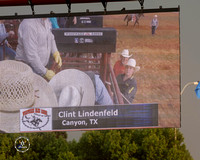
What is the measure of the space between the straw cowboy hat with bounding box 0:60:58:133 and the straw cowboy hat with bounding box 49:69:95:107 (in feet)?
0.66

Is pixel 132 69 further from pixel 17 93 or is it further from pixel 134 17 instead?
pixel 17 93

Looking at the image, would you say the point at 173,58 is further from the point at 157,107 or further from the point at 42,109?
the point at 42,109

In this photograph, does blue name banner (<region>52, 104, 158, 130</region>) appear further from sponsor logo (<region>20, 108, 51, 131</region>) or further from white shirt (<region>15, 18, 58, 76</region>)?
white shirt (<region>15, 18, 58, 76</region>)

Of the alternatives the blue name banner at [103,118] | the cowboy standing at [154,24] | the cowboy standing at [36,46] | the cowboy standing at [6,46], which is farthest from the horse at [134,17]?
the cowboy standing at [6,46]

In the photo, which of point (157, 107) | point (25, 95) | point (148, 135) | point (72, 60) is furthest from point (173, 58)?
point (148, 135)

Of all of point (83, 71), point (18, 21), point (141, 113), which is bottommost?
point (141, 113)

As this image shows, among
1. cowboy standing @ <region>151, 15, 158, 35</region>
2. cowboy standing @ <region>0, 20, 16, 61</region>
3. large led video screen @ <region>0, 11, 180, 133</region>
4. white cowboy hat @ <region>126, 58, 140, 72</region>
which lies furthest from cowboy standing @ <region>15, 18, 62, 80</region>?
cowboy standing @ <region>151, 15, 158, 35</region>

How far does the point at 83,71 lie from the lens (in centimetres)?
1886

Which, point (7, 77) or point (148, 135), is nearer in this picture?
point (7, 77)

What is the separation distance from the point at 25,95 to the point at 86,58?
2006 mm

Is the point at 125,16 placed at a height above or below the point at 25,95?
above

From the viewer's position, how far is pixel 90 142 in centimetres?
4775

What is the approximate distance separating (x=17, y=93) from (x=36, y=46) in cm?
144

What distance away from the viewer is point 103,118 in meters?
18.5
